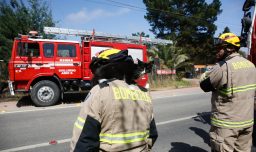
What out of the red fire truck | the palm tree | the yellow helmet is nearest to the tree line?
the palm tree

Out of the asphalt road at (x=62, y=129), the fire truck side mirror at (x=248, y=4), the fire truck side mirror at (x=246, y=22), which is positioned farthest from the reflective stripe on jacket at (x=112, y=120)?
the fire truck side mirror at (x=248, y=4)

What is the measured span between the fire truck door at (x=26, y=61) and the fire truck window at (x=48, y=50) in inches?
12.8

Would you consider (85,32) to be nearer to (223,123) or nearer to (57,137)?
(57,137)

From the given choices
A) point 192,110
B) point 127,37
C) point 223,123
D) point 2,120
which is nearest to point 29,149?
point 2,120

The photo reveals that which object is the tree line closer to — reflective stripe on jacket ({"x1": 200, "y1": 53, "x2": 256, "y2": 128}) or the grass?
the grass

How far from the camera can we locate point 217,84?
281cm

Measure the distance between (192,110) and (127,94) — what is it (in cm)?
748

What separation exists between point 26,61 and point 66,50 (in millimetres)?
1577

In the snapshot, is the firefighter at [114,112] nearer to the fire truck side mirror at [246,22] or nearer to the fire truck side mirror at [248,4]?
the fire truck side mirror at [246,22]

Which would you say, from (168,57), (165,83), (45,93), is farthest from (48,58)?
(168,57)

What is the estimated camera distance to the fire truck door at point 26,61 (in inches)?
371

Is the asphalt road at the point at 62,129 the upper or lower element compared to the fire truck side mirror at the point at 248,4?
lower

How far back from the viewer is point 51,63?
991 centimetres

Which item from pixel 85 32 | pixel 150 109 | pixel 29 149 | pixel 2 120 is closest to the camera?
pixel 150 109
